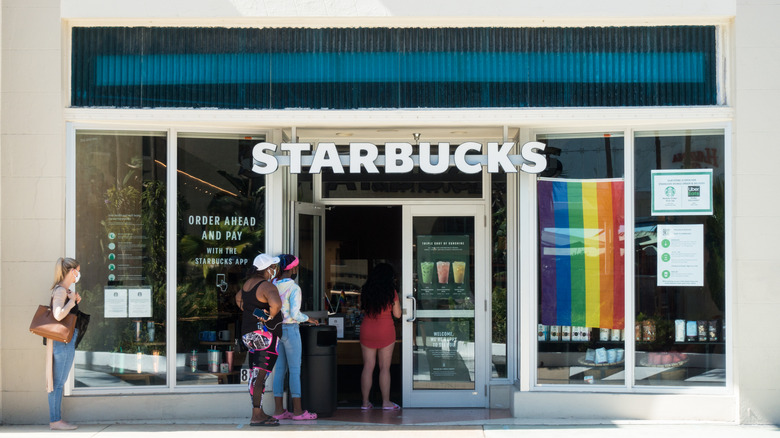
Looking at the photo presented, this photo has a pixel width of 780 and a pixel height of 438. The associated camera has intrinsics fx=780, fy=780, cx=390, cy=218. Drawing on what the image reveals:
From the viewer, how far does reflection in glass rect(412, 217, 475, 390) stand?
9289 mm

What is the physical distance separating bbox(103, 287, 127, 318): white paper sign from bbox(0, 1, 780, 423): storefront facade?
0.9 inches

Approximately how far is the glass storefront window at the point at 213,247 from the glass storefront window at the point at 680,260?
419 cm

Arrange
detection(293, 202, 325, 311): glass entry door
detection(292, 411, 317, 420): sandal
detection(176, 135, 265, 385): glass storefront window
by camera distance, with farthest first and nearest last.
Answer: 1. detection(293, 202, 325, 311): glass entry door
2. detection(176, 135, 265, 385): glass storefront window
3. detection(292, 411, 317, 420): sandal

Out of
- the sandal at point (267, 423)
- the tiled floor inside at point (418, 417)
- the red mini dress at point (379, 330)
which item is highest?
the red mini dress at point (379, 330)

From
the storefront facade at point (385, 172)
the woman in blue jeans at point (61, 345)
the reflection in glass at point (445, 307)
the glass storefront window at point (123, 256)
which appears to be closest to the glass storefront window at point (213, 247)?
the storefront facade at point (385, 172)

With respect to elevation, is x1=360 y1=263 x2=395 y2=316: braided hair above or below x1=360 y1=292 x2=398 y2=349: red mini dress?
above

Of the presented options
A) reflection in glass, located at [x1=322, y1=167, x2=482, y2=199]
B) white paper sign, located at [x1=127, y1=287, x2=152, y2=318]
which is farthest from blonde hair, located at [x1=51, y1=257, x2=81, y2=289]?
reflection in glass, located at [x1=322, y1=167, x2=482, y2=199]

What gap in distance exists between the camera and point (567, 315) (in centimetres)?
852

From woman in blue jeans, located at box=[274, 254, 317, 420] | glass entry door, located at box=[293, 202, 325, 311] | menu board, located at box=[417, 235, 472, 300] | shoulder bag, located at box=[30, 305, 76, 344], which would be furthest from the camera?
menu board, located at box=[417, 235, 472, 300]

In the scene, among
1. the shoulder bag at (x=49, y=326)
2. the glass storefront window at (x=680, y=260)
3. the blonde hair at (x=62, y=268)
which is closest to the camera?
the shoulder bag at (x=49, y=326)

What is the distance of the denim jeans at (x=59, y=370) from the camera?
7.78m

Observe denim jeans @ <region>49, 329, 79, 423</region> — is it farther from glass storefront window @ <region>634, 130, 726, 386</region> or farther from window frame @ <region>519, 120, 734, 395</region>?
glass storefront window @ <region>634, 130, 726, 386</region>

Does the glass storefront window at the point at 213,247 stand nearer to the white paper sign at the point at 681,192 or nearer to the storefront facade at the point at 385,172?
the storefront facade at the point at 385,172

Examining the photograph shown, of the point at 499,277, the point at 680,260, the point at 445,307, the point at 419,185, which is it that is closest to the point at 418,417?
the point at 445,307
